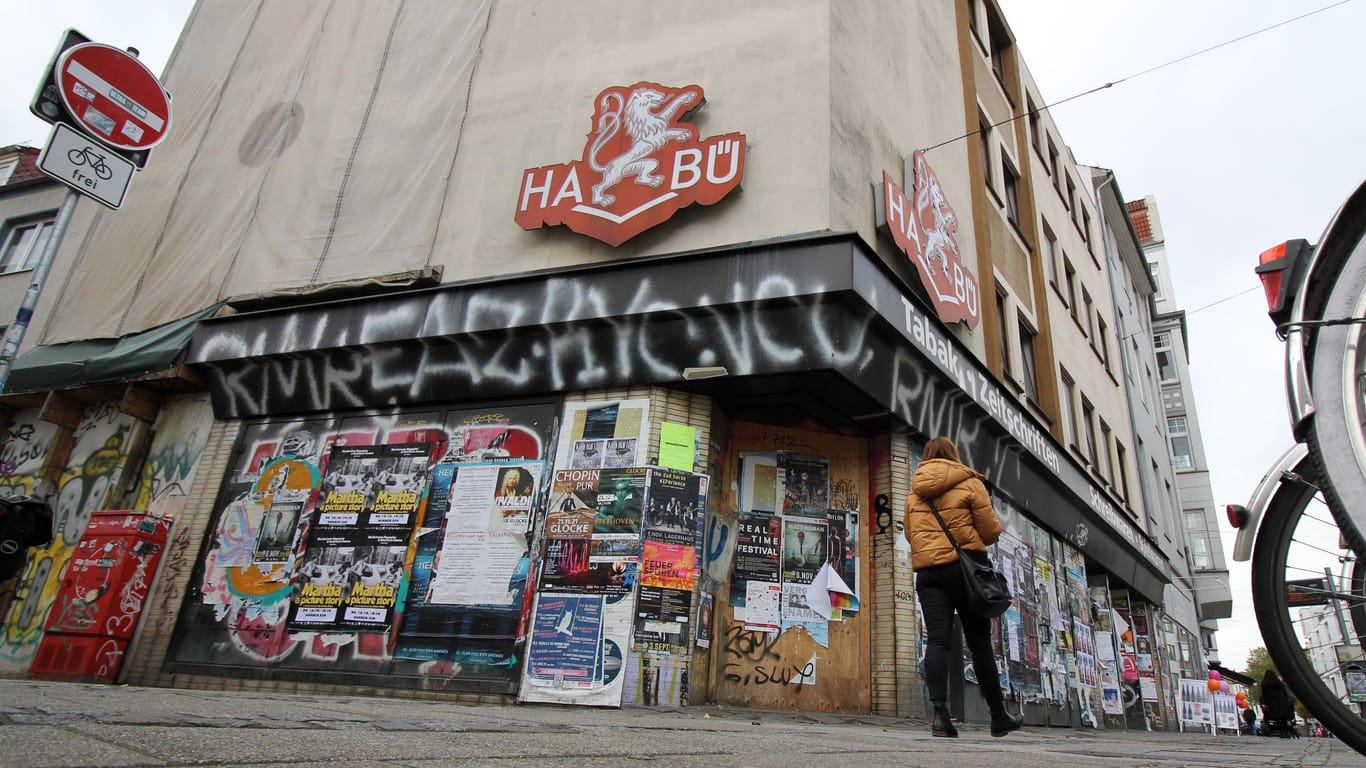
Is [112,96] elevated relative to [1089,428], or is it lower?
lower

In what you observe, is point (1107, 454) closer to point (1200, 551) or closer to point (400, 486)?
point (400, 486)

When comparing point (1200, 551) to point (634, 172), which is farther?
point (1200, 551)

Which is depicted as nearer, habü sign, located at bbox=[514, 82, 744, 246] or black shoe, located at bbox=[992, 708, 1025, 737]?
black shoe, located at bbox=[992, 708, 1025, 737]

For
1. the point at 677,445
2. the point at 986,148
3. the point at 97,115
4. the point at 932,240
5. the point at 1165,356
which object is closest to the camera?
the point at 97,115

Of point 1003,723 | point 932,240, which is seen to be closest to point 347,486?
point 1003,723

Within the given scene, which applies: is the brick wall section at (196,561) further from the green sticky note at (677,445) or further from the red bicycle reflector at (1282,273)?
the red bicycle reflector at (1282,273)

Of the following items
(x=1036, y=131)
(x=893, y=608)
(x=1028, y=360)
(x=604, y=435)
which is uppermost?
(x=1036, y=131)

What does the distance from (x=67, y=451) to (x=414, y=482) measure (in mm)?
6010

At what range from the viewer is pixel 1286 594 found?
3.02 metres

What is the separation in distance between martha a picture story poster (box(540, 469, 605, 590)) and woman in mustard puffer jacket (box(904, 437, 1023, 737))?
3.69m

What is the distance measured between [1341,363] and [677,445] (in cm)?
588

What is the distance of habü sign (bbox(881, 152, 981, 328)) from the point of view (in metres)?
9.51

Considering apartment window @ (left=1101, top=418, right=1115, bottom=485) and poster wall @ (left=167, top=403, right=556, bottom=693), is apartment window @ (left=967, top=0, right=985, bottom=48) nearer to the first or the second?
apartment window @ (left=1101, top=418, right=1115, bottom=485)

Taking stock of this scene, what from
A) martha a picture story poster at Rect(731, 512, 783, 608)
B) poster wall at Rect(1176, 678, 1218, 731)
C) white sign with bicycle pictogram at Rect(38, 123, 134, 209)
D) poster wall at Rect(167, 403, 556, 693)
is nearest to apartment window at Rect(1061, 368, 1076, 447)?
poster wall at Rect(1176, 678, 1218, 731)
